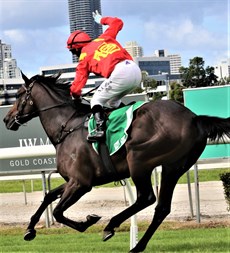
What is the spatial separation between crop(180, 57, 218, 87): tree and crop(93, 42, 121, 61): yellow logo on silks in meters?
49.4

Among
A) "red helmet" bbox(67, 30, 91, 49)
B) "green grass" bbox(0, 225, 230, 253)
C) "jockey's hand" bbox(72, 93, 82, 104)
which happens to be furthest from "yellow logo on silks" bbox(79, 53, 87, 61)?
"green grass" bbox(0, 225, 230, 253)

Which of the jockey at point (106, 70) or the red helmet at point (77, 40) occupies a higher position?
the red helmet at point (77, 40)

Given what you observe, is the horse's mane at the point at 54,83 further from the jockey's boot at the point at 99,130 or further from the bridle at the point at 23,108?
the jockey's boot at the point at 99,130

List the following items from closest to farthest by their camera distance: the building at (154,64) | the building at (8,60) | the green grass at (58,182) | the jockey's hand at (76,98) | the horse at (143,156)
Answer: the horse at (143,156), the jockey's hand at (76,98), the building at (8,60), the green grass at (58,182), the building at (154,64)

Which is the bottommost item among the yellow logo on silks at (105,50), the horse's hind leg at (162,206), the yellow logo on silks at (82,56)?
the horse's hind leg at (162,206)

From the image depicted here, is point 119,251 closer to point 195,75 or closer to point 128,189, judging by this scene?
point 128,189

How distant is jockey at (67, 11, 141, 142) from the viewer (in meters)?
5.72

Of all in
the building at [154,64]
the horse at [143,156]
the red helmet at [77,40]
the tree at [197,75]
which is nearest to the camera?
the horse at [143,156]

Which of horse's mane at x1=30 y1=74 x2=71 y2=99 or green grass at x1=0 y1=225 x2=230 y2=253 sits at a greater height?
horse's mane at x1=30 y1=74 x2=71 y2=99

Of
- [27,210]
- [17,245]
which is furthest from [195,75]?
[17,245]

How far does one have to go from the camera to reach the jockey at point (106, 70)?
5.72 m

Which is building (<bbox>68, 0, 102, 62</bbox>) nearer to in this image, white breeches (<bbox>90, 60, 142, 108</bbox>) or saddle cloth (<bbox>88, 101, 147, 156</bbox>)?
white breeches (<bbox>90, 60, 142, 108</bbox>)

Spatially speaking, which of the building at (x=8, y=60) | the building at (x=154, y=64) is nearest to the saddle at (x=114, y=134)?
the building at (x=8, y=60)

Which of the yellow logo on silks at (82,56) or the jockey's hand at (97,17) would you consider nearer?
the yellow logo on silks at (82,56)
